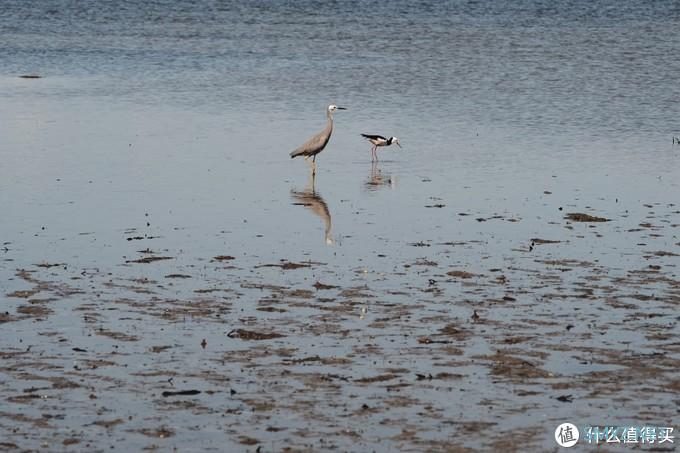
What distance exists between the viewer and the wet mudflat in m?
14.0

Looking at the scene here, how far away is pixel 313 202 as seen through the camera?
26.7 meters

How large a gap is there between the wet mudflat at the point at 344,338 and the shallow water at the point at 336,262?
48 mm

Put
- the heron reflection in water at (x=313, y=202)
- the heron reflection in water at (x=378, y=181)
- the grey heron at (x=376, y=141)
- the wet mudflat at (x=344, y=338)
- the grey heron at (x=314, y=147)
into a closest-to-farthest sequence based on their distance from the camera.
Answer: the wet mudflat at (x=344, y=338) < the heron reflection in water at (x=313, y=202) < the heron reflection in water at (x=378, y=181) < the grey heron at (x=314, y=147) < the grey heron at (x=376, y=141)

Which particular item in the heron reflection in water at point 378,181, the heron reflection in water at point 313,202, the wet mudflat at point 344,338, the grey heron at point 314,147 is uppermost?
the grey heron at point 314,147

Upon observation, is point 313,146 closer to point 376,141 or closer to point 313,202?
point 376,141

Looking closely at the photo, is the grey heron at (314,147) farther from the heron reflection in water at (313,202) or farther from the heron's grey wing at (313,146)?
the heron reflection in water at (313,202)

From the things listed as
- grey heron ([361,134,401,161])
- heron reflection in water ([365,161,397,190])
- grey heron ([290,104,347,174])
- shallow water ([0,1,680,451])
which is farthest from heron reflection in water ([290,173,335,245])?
grey heron ([361,134,401,161])

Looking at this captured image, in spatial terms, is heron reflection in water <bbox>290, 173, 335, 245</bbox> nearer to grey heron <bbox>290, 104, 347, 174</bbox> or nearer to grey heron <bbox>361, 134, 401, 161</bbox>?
grey heron <bbox>290, 104, 347, 174</bbox>

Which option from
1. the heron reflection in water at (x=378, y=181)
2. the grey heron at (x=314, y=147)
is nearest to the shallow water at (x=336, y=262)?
the heron reflection in water at (x=378, y=181)

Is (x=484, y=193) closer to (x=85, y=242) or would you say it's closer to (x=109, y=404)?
(x=85, y=242)

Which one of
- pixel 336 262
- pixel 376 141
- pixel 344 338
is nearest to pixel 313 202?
pixel 336 262

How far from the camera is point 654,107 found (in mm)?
41594

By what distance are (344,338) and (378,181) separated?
12262 mm

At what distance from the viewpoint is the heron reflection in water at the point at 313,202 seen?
81.4ft
